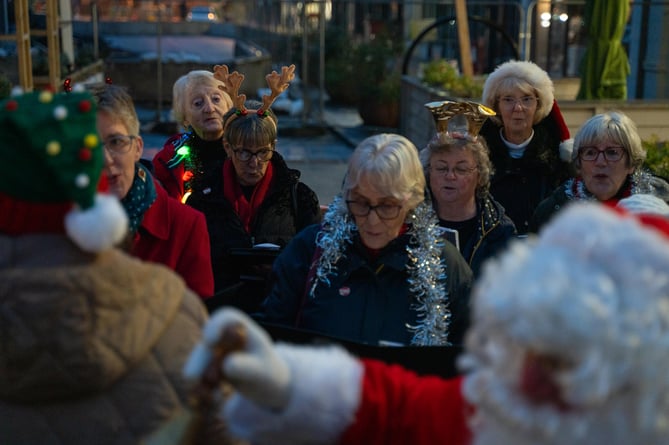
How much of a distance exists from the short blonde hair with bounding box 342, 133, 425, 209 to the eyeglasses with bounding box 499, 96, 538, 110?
2395 millimetres

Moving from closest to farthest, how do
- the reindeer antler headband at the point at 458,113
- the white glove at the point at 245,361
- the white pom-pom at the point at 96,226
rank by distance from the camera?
the white glove at the point at 245,361, the white pom-pom at the point at 96,226, the reindeer antler headband at the point at 458,113

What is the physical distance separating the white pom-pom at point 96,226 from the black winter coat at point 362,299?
1.37m

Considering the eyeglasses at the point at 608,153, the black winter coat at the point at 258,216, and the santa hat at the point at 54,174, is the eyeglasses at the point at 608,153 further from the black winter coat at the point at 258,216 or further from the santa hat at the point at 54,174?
the santa hat at the point at 54,174

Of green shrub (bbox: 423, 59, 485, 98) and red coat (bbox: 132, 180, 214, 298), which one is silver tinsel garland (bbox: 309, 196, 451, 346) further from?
green shrub (bbox: 423, 59, 485, 98)

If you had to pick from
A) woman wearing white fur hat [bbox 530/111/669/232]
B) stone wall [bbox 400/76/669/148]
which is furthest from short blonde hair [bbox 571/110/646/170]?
stone wall [bbox 400/76/669/148]

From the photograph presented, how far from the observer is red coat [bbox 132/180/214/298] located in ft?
11.9

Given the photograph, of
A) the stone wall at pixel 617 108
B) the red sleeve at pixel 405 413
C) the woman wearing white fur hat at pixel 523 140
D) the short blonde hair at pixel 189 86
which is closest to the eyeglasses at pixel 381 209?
the red sleeve at pixel 405 413

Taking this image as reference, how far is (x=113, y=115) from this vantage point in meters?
3.48

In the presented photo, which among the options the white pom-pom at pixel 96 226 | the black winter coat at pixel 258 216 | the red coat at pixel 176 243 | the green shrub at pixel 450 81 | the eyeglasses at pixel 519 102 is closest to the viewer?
the white pom-pom at pixel 96 226

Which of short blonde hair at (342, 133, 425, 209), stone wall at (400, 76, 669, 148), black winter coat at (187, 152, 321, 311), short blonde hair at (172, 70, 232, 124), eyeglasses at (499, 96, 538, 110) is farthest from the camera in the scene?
stone wall at (400, 76, 669, 148)

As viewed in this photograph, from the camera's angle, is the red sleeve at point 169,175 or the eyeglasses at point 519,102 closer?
the red sleeve at point 169,175

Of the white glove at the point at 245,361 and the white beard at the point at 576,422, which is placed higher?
the white glove at the point at 245,361

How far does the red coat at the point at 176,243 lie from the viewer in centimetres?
362

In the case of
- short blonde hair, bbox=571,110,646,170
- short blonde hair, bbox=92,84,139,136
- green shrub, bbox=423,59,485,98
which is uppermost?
short blonde hair, bbox=92,84,139,136
